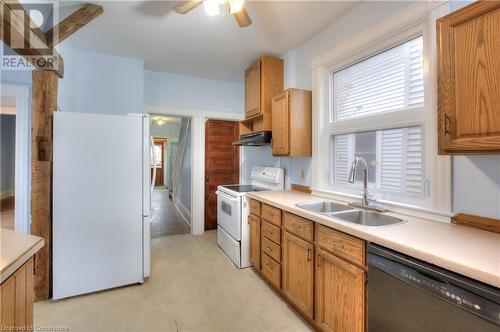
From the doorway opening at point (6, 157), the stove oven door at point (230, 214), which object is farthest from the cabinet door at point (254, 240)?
the doorway opening at point (6, 157)

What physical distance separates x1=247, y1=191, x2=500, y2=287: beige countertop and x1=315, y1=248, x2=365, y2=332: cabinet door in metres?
0.24

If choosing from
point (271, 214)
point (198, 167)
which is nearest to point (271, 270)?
point (271, 214)

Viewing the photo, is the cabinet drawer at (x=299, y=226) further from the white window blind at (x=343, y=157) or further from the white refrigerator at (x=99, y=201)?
the white refrigerator at (x=99, y=201)

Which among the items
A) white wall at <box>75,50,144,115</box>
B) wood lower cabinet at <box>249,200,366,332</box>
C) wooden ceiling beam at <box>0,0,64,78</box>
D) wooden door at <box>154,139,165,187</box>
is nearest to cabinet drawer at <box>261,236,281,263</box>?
wood lower cabinet at <box>249,200,366,332</box>

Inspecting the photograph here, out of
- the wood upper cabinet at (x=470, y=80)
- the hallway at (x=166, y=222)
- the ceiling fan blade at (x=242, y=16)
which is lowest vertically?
the hallway at (x=166, y=222)

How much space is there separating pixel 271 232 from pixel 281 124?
1.20 meters

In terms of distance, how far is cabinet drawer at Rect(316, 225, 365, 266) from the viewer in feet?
4.42

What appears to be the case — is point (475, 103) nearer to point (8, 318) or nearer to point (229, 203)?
point (8, 318)

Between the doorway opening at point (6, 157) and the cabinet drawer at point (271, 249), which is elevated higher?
the doorway opening at point (6, 157)

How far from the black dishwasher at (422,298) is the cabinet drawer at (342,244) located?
7 centimetres

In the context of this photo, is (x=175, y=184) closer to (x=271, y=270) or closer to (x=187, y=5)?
(x=271, y=270)

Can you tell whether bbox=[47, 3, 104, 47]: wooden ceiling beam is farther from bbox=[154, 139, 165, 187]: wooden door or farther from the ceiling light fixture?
bbox=[154, 139, 165, 187]: wooden door

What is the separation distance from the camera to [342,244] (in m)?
1.46

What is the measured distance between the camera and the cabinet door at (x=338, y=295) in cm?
135
